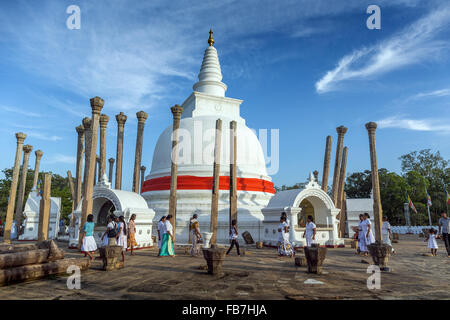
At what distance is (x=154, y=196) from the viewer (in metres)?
22.7

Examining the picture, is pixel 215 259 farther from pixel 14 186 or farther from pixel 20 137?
pixel 20 137

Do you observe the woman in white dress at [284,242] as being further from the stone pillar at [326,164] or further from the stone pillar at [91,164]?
the stone pillar at [91,164]

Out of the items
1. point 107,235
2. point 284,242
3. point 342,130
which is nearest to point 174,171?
point 107,235

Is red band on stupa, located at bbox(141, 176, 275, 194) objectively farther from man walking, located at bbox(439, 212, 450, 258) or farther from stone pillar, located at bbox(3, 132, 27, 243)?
man walking, located at bbox(439, 212, 450, 258)

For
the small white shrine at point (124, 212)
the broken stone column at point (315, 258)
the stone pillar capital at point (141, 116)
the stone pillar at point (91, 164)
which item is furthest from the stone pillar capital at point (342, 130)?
the stone pillar at point (91, 164)

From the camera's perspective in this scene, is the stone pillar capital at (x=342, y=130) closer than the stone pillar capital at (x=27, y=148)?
Yes

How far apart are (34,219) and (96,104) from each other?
14.3 metres

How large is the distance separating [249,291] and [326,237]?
12.6 metres

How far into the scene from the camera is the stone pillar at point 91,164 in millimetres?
13953

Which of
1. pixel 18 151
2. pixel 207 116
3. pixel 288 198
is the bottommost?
pixel 288 198

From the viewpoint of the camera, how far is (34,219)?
23.9 metres
